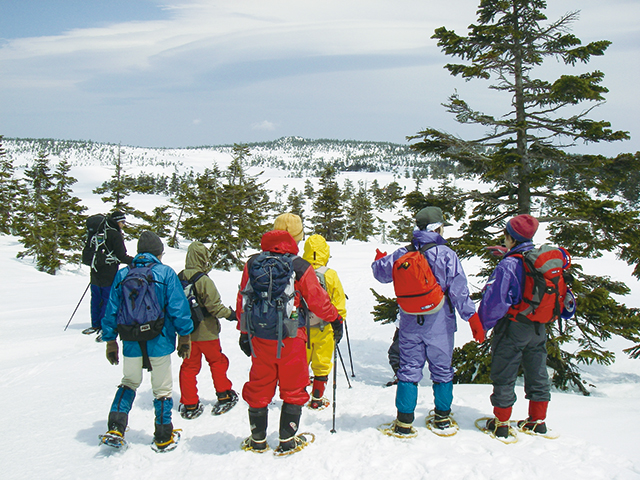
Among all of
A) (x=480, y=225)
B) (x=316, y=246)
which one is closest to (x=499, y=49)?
(x=480, y=225)

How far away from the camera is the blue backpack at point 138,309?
138 inches

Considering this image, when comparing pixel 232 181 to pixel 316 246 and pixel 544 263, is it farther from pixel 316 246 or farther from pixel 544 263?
pixel 544 263

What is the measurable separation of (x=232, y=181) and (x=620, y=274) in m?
22.7

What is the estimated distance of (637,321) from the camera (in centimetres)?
565

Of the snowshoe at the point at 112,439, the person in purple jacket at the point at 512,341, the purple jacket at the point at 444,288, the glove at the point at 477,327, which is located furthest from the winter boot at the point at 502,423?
the snowshoe at the point at 112,439

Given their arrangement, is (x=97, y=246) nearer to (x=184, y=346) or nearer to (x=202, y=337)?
(x=202, y=337)

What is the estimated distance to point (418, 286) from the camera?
362 centimetres

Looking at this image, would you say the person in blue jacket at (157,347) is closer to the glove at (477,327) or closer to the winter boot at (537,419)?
the glove at (477,327)

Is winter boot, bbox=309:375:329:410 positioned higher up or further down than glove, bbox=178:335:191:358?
further down

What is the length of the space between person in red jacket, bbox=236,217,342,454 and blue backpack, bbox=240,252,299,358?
106mm

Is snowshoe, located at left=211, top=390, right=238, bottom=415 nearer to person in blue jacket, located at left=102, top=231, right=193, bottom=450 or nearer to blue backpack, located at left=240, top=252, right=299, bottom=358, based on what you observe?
person in blue jacket, located at left=102, top=231, right=193, bottom=450

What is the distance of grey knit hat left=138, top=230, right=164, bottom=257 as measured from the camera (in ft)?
12.4

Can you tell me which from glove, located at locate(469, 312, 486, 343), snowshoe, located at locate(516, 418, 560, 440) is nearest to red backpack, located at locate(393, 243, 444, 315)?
glove, located at locate(469, 312, 486, 343)

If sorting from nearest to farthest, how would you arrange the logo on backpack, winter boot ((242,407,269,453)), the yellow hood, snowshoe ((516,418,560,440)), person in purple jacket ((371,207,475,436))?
winter boot ((242,407,269,453)), snowshoe ((516,418,560,440)), person in purple jacket ((371,207,475,436)), the logo on backpack, the yellow hood
